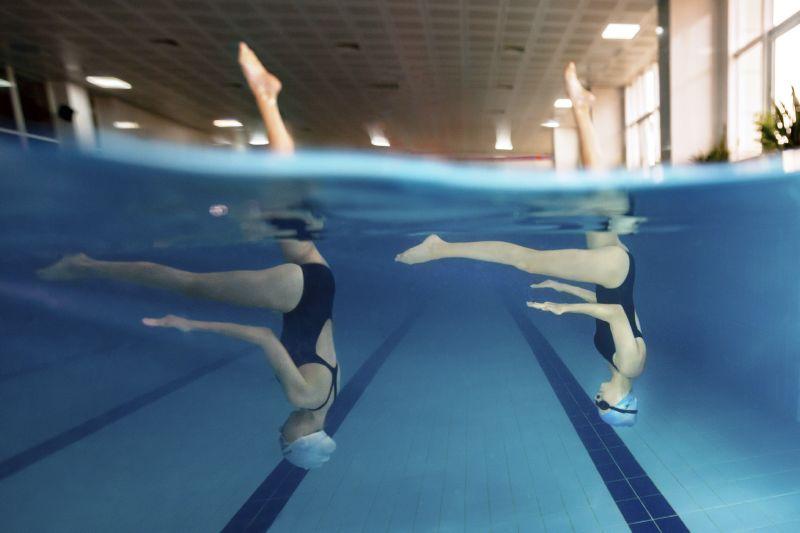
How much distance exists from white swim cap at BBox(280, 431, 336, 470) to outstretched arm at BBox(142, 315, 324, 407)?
0.31 metres

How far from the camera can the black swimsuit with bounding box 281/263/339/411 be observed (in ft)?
10.0

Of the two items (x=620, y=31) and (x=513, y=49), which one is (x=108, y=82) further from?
(x=620, y=31)

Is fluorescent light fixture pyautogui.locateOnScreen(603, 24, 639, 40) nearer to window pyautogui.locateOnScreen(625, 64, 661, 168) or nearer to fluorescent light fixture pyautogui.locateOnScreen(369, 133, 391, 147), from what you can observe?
window pyautogui.locateOnScreen(625, 64, 661, 168)

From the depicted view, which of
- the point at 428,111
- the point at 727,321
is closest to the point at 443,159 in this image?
the point at 727,321

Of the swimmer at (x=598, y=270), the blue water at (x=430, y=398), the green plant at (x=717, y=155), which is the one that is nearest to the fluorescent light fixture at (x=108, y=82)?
the blue water at (x=430, y=398)

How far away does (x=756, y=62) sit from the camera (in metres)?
7.50

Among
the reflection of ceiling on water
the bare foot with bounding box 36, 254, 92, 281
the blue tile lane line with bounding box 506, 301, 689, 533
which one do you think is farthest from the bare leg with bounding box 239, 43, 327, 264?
the reflection of ceiling on water

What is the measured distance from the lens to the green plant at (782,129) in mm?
5340

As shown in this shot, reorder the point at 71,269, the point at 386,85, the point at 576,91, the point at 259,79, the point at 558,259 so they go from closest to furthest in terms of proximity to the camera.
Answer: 1. the point at 259,79
2. the point at 71,269
3. the point at 576,91
4. the point at 558,259
5. the point at 386,85

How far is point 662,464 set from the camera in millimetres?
4652

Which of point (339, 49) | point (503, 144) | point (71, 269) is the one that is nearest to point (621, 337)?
point (71, 269)

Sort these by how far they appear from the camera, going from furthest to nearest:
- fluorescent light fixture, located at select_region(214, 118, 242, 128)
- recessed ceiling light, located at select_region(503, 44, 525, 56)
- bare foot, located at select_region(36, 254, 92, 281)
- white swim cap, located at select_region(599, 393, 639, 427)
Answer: fluorescent light fixture, located at select_region(214, 118, 242, 128)
recessed ceiling light, located at select_region(503, 44, 525, 56)
white swim cap, located at select_region(599, 393, 639, 427)
bare foot, located at select_region(36, 254, 92, 281)

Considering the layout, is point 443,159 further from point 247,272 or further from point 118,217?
point 118,217

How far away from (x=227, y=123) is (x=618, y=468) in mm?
16520
